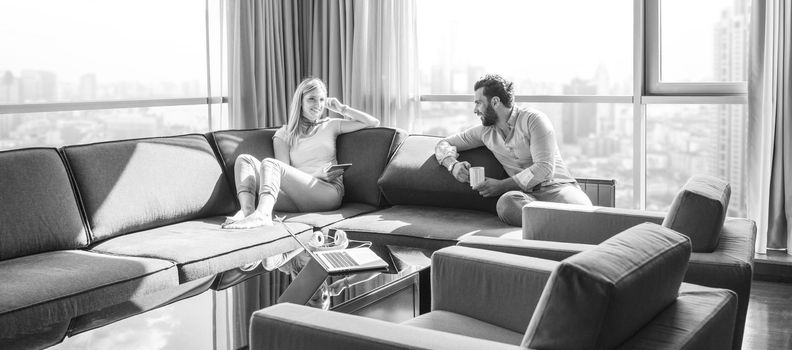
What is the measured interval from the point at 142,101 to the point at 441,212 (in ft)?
6.85

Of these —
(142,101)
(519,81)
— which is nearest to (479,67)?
(519,81)

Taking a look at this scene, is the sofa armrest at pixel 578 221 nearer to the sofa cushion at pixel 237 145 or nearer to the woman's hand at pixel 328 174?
the woman's hand at pixel 328 174

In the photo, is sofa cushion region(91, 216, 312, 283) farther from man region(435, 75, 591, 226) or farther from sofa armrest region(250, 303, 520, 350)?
sofa armrest region(250, 303, 520, 350)

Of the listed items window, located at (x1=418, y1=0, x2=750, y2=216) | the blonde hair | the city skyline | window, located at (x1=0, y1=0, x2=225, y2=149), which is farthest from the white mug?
window, located at (x1=0, y1=0, x2=225, y2=149)

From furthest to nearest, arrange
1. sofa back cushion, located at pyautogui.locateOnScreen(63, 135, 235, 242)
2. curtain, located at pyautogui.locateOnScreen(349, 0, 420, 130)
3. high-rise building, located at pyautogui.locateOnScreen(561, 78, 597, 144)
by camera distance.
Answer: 1. curtain, located at pyautogui.locateOnScreen(349, 0, 420, 130)
2. high-rise building, located at pyautogui.locateOnScreen(561, 78, 597, 144)
3. sofa back cushion, located at pyautogui.locateOnScreen(63, 135, 235, 242)

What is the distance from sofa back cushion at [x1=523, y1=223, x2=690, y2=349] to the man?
225 cm

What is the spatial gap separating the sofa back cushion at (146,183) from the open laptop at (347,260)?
43.7 inches

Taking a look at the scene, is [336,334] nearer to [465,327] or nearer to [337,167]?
[465,327]

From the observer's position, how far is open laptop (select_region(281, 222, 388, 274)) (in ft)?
9.59

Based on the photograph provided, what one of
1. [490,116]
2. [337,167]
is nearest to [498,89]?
[490,116]

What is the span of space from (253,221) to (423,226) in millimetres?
828

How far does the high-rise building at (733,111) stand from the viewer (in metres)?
4.72

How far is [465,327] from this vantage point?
2307 mm

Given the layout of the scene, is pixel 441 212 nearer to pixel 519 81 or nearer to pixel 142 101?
pixel 519 81
